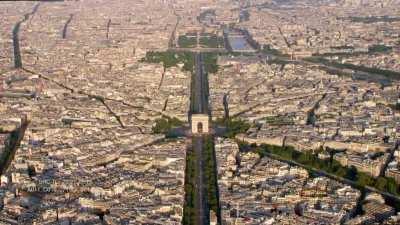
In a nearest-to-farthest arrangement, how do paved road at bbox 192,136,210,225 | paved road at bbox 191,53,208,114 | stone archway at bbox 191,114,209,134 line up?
1. paved road at bbox 192,136,210,225
2. stone archway at bbox 191,114,209,134
3. paved road at bbox 191,53,208,114

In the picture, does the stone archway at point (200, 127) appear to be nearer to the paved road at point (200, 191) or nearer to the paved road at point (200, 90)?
the paved road at point (200, 191)

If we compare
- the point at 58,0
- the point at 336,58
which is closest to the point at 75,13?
the point at 58,0

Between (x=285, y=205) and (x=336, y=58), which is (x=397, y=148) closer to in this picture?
(x=285, y=205)

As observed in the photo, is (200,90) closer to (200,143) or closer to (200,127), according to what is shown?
(200,127)

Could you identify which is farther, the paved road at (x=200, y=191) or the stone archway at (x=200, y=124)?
the stone archway at (x=200, y=124)

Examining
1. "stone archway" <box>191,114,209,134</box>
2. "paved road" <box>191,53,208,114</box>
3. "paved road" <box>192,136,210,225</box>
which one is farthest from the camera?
"paved road" <box>191,53,208,114</box>

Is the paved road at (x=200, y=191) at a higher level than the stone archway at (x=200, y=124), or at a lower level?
lower

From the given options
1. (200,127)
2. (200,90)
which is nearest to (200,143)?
(200,127)

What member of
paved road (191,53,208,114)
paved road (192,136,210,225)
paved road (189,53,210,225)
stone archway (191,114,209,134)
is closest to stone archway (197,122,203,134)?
stone archway (191,114,209,134)

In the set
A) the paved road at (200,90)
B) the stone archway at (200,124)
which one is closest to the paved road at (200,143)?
the paved road at (200,90)

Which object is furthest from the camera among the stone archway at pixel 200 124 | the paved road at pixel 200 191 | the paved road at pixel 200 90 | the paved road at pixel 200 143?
the paved road at pixel 200 90

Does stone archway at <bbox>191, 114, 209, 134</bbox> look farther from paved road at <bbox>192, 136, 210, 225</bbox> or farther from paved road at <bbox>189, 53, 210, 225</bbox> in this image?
paved road at <bbox>192, 136, 210, 225</bbox>
